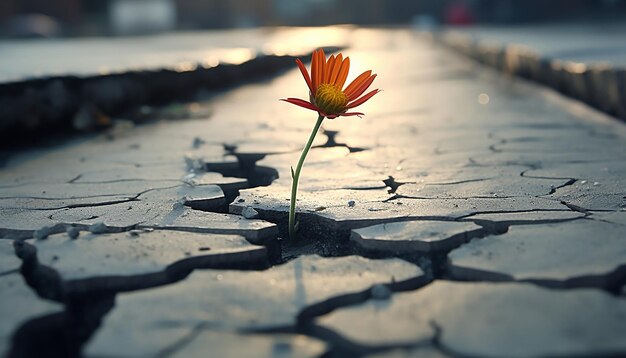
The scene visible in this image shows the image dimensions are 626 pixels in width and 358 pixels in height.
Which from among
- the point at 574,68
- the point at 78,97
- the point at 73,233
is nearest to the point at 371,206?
the point at 73,233

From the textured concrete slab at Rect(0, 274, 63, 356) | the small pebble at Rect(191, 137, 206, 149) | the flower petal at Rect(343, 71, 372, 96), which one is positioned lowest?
the textured concrete slab at Rect(0, 274, 63, 356)

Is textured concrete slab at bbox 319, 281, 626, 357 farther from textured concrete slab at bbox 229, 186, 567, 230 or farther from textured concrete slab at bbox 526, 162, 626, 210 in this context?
textured concrete slab at bbox 526, 162, 626, 210

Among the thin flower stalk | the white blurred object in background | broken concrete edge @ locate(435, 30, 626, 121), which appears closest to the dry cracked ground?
the thin flower stalk

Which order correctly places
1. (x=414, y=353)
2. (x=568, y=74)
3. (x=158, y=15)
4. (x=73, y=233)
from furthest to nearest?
(x=158, y=15), (x=568, y=74), (x=73, y=233), (x=414, y=353)

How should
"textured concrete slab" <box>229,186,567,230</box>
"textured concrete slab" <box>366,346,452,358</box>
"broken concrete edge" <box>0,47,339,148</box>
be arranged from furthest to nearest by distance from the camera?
"broken concrete edge" <box>0,47,339,148</box>
"textured concrete slab" <box>229,186,567,230</box>
"textured concrete slab" <box>366,346,452,358</box>

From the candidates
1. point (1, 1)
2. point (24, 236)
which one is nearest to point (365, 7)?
point (1, 1)

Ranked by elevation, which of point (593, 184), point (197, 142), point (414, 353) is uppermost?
point (197, 142)

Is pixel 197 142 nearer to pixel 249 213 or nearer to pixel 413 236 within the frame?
pixel 249 213

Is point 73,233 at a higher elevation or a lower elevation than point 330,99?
lower
